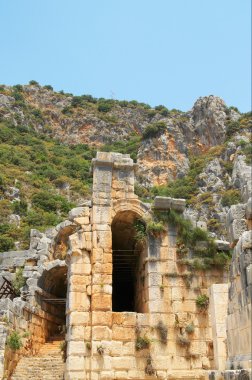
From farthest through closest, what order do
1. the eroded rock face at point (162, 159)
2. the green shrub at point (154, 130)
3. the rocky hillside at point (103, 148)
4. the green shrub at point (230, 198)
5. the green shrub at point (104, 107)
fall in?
the green shrub at point (104, 107) → the green shrub at point (154, 130) → the eroded rock face at point (162, 159) → the green shrub at point (230, 198) → the rocky hillside at point (103, 148)

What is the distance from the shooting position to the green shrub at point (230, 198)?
4788 cm

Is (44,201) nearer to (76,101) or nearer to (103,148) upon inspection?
(103,148)

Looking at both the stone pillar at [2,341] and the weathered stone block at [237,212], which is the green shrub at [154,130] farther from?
the weathered stone block at [237,212]

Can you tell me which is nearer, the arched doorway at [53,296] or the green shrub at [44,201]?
the arched doorway at [53,296]

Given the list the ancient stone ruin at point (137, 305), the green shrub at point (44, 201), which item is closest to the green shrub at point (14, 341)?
the ancient stone ruin at point (137, 305)

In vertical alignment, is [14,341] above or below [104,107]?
below

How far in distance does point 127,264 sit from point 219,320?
4.78 meters

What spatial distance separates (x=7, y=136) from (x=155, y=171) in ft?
72.2

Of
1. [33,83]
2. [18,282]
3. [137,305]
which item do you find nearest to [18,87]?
[33,83]

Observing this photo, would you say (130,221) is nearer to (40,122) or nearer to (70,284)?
(70,284)

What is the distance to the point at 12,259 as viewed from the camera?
80.9 feet

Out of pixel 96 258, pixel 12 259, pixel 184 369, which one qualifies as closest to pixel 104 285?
pixel 96 258

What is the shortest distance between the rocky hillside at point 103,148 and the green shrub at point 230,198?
0.12m

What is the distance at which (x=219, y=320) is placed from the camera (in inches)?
457
